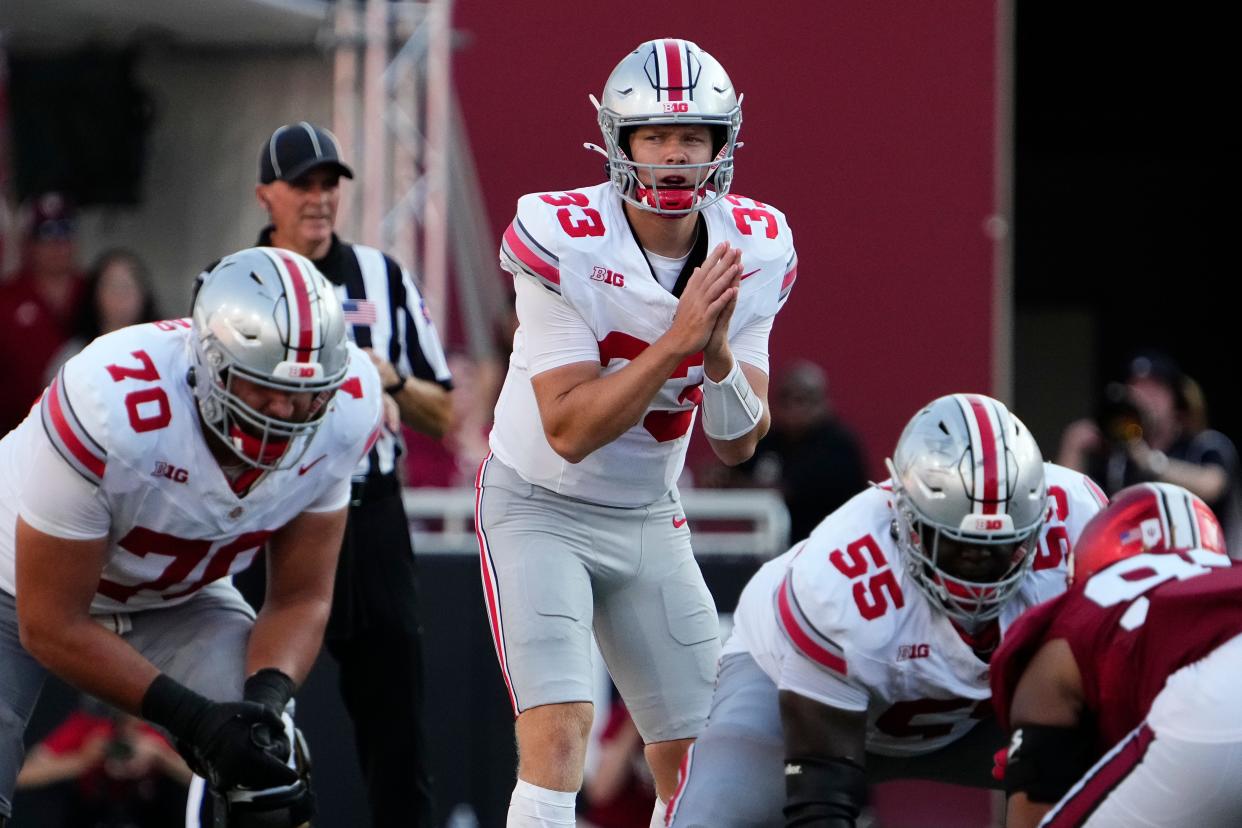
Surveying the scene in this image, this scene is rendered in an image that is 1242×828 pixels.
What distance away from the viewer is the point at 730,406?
398cm

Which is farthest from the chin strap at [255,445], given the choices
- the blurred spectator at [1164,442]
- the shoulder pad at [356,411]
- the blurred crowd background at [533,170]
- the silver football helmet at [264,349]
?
the blurred spectator at [1164,442]

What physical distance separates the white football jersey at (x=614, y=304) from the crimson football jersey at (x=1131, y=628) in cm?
102

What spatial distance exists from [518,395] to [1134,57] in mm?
10685

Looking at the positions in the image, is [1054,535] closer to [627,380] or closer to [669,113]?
[627,380]

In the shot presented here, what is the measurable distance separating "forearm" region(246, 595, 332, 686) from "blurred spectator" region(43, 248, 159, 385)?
2.68m

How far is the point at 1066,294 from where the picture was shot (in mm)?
14586

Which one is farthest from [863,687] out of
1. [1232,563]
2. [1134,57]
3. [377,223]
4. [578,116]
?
[1134,57]

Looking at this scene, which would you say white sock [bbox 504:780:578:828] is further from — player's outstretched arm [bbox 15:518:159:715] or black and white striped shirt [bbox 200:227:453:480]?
black and white striped shirt [bbox 200:227:453:480]

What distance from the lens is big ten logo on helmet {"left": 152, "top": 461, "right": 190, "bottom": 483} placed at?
3951 mm

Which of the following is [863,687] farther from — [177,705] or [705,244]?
[177,705]

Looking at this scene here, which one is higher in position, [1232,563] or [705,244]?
[705,244]

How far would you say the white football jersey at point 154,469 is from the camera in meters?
3.90

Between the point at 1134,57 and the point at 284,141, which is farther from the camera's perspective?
the point at 1134,57

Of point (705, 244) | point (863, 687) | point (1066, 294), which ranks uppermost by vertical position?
point (705, 244)
